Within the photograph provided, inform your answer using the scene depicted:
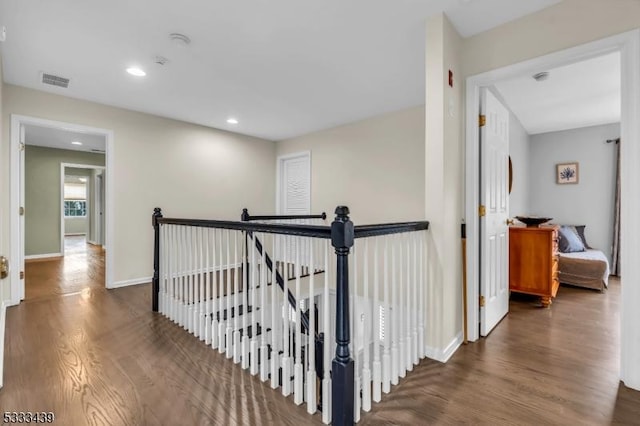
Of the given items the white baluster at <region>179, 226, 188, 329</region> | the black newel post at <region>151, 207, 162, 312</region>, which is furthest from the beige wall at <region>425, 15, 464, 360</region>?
the black newel post at <region>151, 207, 162, 312</region>

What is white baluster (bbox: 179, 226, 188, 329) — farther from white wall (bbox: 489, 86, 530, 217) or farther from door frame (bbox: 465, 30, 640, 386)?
white wall (bbox: 489, 86, 530, 217)

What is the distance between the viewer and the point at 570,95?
11.8ft

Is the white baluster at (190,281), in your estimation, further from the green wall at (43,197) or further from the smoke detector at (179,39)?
the green wall at (43,197)

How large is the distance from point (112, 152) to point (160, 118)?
81 cm

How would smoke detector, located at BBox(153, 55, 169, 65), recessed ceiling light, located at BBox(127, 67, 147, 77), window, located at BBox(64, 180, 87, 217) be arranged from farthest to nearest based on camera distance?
window, located at BBox(64, 180, 87, 217) → recessed ceiling light, located at BBox(127, 67, 147, 77) → smoke detector, located at BBox(153, 55, 169, 65)

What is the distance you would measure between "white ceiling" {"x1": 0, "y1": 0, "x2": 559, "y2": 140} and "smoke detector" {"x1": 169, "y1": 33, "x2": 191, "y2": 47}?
52 millimetres

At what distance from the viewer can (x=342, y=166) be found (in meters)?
4.83

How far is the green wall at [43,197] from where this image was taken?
5980 mm

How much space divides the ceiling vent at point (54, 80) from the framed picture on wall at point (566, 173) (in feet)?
23.4

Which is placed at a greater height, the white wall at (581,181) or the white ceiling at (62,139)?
the white ceiling at (62,139)

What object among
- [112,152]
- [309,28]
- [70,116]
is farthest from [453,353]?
[70,116]

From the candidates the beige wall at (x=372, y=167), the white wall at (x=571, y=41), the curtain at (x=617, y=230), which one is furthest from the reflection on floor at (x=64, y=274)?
the curtain at (x=617, y=230)

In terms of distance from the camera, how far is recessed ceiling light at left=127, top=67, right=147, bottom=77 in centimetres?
284

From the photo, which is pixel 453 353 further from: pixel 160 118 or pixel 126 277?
pixel 160 118
